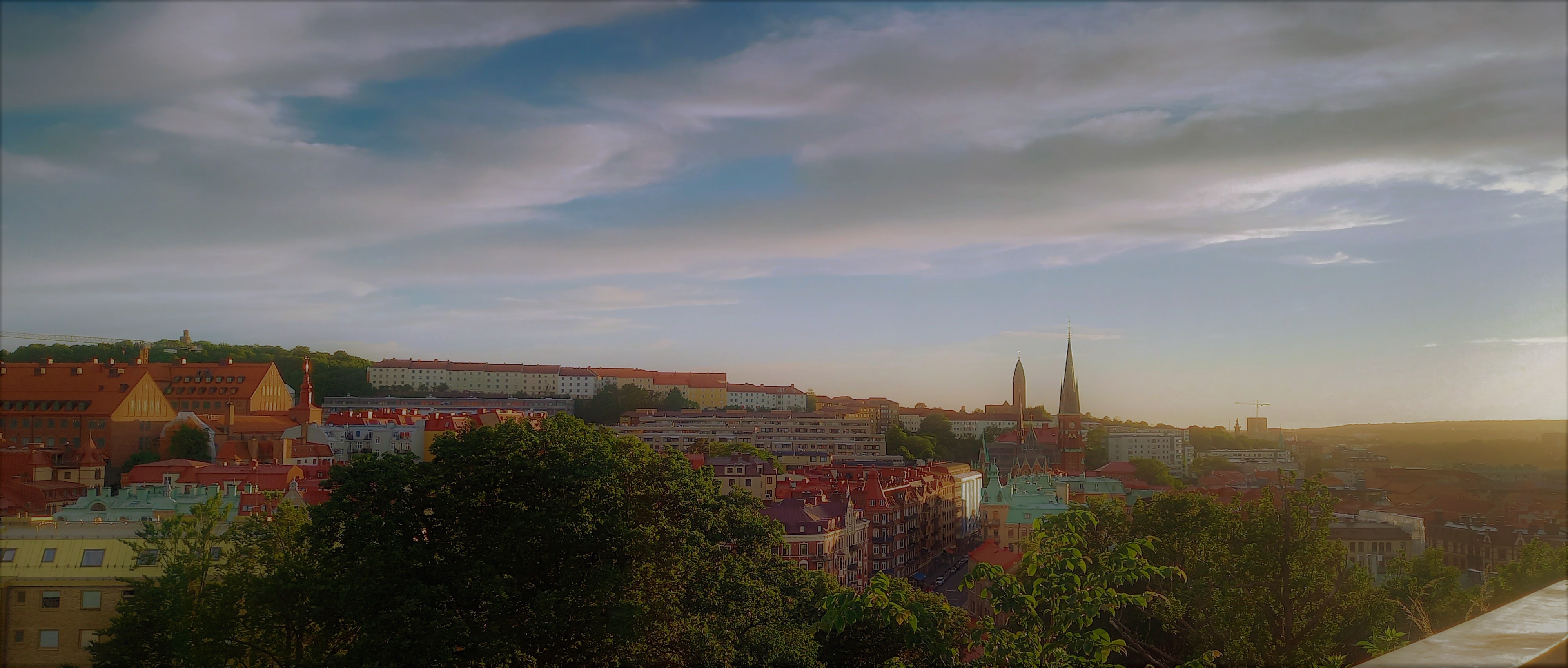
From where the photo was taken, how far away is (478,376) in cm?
7450

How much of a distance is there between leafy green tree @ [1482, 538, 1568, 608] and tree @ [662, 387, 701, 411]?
192 ft

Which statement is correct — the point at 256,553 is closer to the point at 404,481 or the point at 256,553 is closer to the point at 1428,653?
the point at 404,481

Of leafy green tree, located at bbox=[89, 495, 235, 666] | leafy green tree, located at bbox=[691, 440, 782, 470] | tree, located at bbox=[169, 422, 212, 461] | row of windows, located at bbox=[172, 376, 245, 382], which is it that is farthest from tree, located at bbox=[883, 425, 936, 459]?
leafy green tree, located at bbox=[89, 495, 235, 666]

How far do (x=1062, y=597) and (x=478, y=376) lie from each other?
7515 centimetres

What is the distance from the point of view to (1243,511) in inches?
425

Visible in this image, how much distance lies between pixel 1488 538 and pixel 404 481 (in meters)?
14.7

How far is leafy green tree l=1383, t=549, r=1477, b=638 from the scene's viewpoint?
38.7 ft

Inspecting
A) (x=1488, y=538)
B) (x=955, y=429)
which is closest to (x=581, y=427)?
(x=1488, y=538)

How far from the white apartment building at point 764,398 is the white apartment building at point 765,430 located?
1082 cm

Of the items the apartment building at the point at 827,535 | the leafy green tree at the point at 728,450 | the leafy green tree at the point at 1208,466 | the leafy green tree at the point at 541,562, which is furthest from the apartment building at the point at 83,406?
the leafy green tree at the point at 1208,466

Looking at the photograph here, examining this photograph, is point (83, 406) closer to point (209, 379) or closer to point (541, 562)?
point (209, 379)

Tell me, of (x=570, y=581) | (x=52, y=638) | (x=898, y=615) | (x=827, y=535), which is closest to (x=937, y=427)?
(x=827, y=535)

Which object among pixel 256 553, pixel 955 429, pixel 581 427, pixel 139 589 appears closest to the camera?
pixel 139 589

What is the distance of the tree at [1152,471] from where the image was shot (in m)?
50.8
